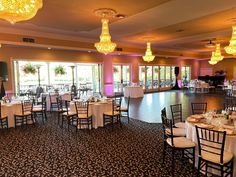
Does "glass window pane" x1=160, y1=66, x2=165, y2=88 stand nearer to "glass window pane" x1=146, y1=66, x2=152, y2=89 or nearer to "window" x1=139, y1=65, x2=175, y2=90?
"window" x1=139, y1=65, x2=175, y2=90

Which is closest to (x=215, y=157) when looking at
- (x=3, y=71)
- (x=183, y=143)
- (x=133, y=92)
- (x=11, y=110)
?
(x=183, y=143)

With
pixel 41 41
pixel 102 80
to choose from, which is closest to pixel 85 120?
pixel 41 41

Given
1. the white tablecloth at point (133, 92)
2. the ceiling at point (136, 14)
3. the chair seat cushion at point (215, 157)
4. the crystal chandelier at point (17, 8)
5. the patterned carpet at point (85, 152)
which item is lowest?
the patterned carpet at point (85, 152)

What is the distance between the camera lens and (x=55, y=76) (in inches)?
543

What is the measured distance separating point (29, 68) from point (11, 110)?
595cm

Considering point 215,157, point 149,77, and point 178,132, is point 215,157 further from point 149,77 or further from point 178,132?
point 149,77

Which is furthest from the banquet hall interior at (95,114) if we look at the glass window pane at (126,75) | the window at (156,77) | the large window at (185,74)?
the large window at (185,74)

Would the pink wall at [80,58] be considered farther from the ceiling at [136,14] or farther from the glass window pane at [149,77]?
the ceiling at [136,14]

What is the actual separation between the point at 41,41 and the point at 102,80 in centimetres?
555

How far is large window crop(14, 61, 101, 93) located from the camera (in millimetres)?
12098

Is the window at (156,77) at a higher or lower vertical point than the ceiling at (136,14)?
lower

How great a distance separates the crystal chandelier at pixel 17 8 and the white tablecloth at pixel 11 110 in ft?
15.2

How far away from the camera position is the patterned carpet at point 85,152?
12.5ft

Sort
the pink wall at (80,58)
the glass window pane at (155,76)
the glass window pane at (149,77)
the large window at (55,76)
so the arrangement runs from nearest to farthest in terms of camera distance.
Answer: the pink wall at (80,58)
the large window at (55,76)
the glass window pane at (149,77)
the glass window pane at (155,76)
